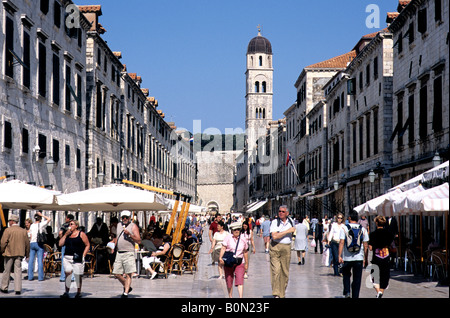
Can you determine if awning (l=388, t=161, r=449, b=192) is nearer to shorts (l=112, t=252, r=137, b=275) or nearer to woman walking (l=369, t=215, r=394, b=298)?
woman walking (l=369, t=215, r=394, b=298)

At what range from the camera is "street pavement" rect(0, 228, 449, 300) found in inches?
559

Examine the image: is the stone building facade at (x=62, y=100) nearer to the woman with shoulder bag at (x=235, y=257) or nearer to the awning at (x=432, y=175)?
the woman with shoulder bag at (x=235, y=257)

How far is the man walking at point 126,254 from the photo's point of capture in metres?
13.7

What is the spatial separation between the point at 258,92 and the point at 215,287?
333 feet

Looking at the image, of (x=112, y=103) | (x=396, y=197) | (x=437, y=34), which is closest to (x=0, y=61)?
(x=396, y=197)

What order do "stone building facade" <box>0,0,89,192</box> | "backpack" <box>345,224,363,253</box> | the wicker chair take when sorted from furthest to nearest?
"stone building facade" <box>0,0,89,192</box> → the wicker chair → "backpack" <box>345,224,363,253</box>

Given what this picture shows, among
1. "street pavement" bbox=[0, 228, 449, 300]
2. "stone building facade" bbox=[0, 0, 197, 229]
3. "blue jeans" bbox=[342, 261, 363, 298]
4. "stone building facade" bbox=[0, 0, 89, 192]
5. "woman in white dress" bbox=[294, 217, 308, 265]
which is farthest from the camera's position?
"woman in white dress" bbox=[294, 217, 308, 265]

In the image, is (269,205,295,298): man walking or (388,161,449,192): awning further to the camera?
(388,161,449,192): awning

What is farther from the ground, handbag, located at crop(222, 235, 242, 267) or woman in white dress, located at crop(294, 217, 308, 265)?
handbag, located at crop(222, 235, 242, 267)

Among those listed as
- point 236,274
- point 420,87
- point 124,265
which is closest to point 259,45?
point 420,87

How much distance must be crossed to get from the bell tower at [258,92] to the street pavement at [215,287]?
95.5 m

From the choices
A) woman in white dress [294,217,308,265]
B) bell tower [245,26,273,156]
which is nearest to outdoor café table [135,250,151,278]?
woman in white dress [294,217,308,265]

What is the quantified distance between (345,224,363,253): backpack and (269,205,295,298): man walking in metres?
1.12

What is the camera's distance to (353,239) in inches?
520
